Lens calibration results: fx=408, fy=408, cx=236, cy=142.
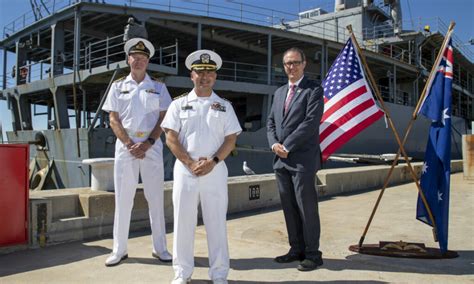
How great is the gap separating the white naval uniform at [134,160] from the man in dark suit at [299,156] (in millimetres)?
1098

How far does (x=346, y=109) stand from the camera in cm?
402

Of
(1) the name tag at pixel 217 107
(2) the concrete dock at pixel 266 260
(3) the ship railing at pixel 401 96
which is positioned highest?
(3) the ship railing at pixel 401 96

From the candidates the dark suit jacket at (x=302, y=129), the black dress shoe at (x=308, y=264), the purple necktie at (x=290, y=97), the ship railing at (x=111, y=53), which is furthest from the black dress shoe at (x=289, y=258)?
the ship railing at (x=111, y=53)

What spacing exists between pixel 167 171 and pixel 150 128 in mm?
9361

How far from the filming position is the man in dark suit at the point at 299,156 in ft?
11.6

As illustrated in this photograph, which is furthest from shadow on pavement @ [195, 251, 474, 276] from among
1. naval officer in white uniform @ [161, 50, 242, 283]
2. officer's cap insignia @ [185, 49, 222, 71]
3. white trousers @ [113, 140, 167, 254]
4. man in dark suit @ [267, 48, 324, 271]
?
officer's cap insignia @ [185, 49, 222, 71]

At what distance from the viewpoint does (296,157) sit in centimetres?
360

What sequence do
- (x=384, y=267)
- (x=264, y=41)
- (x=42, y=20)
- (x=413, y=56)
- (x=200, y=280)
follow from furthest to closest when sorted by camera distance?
(x=413, y=56) < (x=264, y=41) < (x=42, y=20) < (x=384, y=267) < (x=200, y=280)

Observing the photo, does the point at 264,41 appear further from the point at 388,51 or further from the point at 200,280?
the point at 200,280

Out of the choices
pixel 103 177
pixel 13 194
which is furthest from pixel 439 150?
pixel 13 194

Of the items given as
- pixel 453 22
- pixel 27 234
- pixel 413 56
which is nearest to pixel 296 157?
pixel 453 22

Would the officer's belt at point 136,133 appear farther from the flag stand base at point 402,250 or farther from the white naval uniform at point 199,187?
the flag stand base at point 402,250

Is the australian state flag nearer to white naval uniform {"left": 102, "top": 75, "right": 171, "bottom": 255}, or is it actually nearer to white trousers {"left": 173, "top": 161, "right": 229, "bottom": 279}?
white trousers {"left": 173, "top": 161, "right": 229, "bottom": 279}

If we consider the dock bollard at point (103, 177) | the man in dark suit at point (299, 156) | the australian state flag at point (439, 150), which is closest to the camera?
the man in dark suit at point (299, 156)
